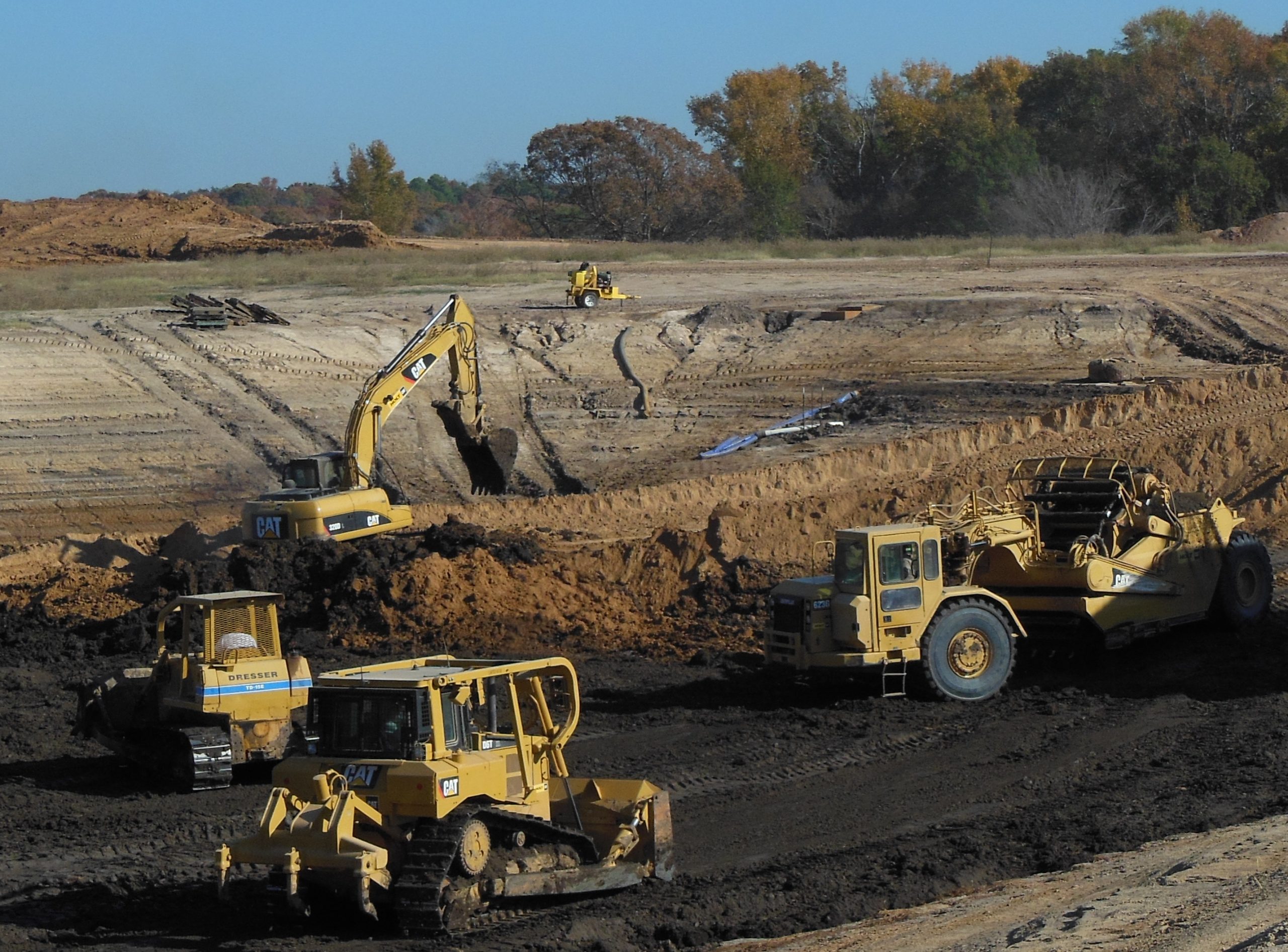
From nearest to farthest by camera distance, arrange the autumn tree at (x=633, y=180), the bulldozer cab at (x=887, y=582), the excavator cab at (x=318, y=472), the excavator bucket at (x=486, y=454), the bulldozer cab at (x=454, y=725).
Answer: the bulldozer cab at (x=454, y=725), the bulldozer cab at (x=887, y=582), the excavator cab at (x=318, y=472), the excavator bucket at (x=486, y=454), the autumn tree at (x=633, y=180)

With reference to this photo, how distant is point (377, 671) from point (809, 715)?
20.3 feet

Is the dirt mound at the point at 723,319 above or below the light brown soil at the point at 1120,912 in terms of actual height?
above

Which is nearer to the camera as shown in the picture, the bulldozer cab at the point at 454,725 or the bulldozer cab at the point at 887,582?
the bulldozer cab at the point at 454,725

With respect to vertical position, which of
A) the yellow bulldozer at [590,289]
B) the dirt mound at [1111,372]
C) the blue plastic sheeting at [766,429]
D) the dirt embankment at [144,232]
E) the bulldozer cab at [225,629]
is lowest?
the bulldozer cab at [225,629]

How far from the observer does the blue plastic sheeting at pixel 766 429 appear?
29.5 meters

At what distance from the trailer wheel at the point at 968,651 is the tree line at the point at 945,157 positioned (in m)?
45.5

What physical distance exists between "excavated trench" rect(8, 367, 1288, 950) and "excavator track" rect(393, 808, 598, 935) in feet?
0.59

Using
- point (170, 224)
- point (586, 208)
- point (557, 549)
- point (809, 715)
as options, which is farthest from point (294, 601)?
point (586, 208)

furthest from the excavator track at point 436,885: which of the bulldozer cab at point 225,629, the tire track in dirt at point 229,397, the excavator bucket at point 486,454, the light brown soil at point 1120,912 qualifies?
the tire track in dirt at point 229,397

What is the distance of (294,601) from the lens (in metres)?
20.8

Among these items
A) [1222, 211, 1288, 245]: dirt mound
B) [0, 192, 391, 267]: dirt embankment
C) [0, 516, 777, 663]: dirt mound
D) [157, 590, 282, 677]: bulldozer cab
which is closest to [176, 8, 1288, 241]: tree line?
[1222, 211, 1288, 245]: dirt mound

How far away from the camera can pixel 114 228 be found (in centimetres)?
6291

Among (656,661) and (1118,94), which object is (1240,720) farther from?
(1118,94)

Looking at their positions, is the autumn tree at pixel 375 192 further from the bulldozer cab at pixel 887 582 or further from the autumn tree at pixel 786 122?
the bulldozer cab at pixel 887 582
